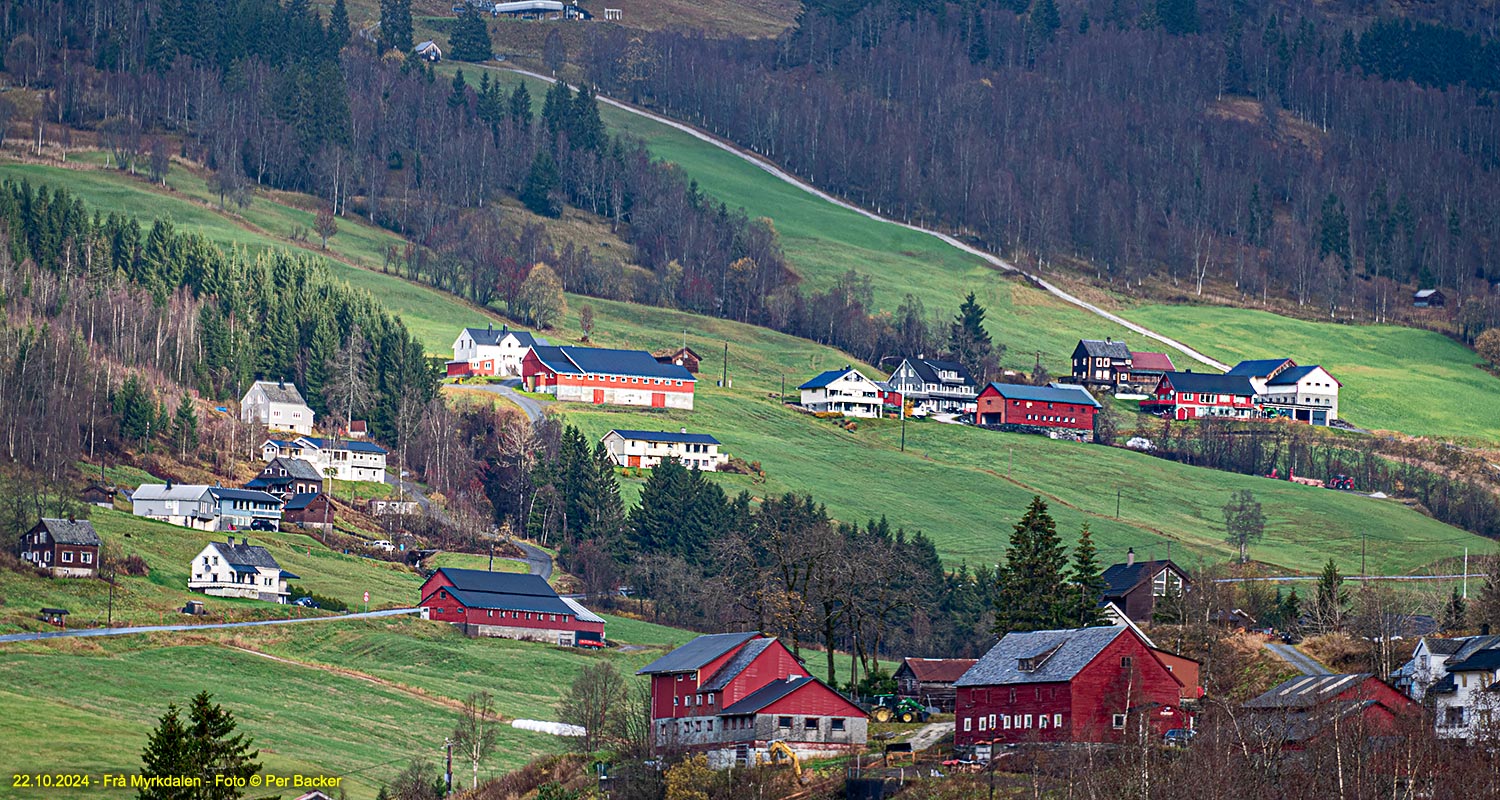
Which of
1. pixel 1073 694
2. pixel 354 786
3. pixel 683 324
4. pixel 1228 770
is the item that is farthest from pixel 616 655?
pixel 683 324

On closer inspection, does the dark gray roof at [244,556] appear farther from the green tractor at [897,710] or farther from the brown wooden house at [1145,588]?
the brown wooden house at [1145,588]

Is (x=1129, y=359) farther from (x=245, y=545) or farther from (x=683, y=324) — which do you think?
(x=245, y=545)

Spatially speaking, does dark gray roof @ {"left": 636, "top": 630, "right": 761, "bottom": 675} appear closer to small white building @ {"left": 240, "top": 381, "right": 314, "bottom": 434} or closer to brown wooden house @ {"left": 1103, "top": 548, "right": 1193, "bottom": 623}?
brown wooden house @ {"left": 1103, "top": 548, "right": 1193, "bottom": 623}

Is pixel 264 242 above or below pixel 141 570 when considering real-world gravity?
above

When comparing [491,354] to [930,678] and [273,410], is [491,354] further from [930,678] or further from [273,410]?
[930,678]

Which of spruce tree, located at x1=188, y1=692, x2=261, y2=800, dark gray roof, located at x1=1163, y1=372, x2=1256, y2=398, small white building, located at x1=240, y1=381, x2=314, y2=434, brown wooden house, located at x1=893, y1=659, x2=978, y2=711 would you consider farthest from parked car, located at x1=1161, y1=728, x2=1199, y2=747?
dark gray roof, located at x1=1163, y1=372, x2=1256, y2=398

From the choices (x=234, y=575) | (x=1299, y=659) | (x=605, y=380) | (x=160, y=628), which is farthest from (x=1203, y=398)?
(x=160, y=628)

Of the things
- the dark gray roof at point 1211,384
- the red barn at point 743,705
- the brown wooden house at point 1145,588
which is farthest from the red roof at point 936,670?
the dark gray roof at point 1211,384
